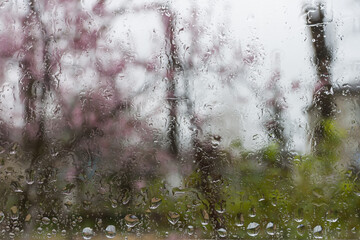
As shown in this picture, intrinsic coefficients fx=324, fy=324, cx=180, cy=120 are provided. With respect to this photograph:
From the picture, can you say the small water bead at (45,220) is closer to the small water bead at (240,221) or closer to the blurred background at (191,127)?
the blurred background at (191,127)

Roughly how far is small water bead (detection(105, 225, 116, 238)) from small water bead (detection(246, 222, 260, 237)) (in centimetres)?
52

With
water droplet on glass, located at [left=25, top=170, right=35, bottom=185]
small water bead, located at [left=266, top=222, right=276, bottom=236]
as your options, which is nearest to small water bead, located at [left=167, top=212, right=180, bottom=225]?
small water bead, located at [left=266, top=222, right=276, bottom=236]

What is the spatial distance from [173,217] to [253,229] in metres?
0.31

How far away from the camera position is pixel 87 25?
4.89 ft

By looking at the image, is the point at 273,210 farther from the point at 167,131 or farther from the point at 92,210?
the point at 92,210

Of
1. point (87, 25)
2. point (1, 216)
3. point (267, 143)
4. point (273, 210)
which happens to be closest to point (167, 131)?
point (267, 143)

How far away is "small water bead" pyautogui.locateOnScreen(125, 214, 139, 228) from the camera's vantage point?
128 centimetres

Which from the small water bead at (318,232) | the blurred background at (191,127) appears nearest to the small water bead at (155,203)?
the blurred background at (191,127)

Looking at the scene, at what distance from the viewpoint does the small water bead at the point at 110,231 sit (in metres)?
1.27

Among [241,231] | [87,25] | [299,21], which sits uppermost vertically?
[87,25]

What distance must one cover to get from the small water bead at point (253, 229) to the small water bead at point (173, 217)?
275mm

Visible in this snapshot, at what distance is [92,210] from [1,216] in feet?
1.23

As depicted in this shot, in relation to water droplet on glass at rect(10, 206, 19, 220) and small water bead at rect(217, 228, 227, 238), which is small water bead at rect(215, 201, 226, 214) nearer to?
small water bead at rect(217, 228, 227, 238)

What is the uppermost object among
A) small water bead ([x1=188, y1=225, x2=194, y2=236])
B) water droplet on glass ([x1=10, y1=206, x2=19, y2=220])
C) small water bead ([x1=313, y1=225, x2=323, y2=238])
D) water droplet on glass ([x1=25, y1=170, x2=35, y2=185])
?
water droplet on glass ([x1=25, y1=170, x2=35, y2=185])
